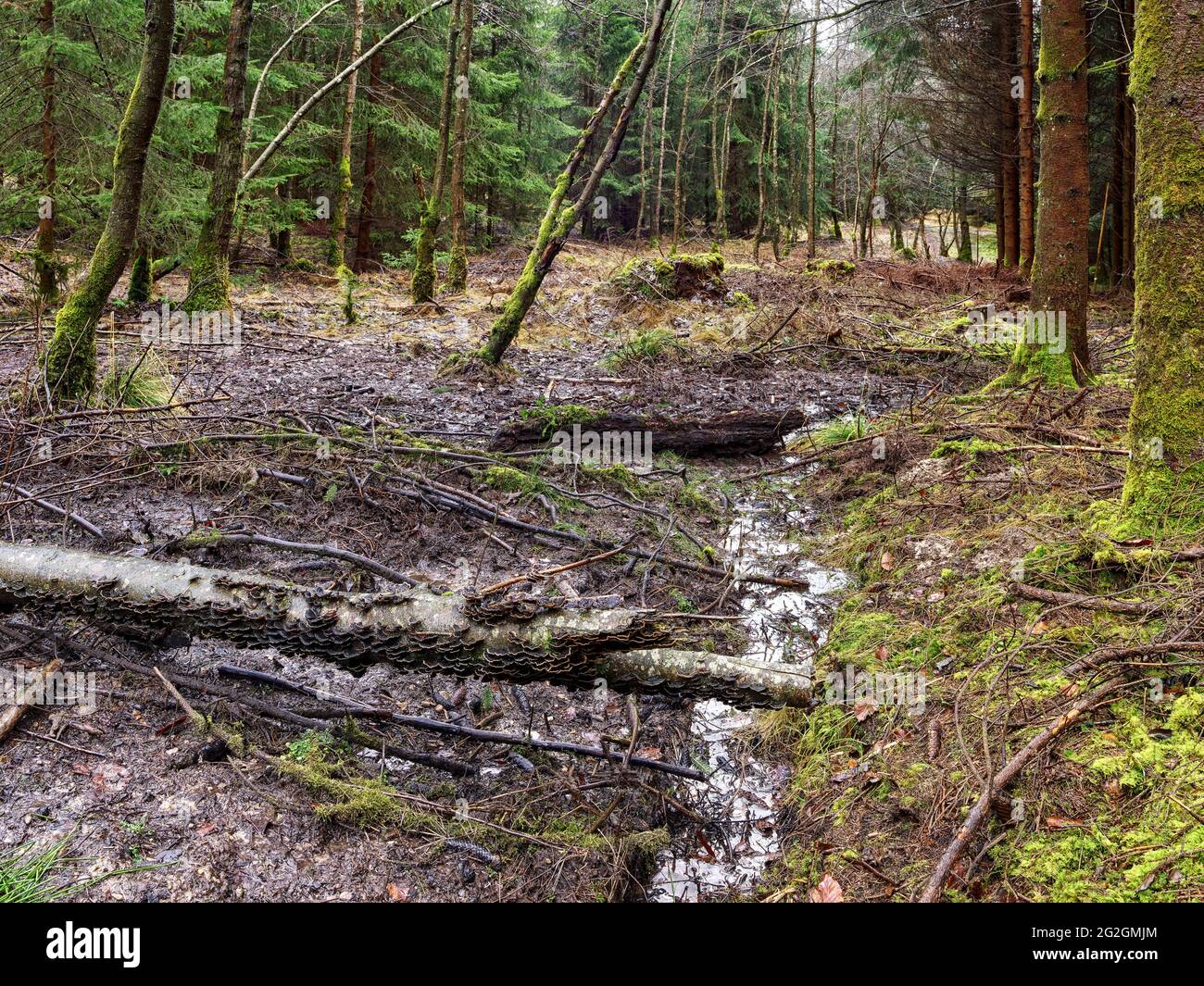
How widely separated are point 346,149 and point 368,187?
13.4 ft

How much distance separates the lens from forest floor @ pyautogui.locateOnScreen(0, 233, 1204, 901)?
269 cm

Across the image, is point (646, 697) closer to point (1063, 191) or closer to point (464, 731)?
point (464, 731)

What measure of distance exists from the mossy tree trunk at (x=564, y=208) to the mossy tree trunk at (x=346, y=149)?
6249 millimetres

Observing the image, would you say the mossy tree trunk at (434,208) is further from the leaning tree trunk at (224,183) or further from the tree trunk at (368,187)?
the tree trunk at (368,187)

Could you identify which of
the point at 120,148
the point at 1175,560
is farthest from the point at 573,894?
the point at 120,148

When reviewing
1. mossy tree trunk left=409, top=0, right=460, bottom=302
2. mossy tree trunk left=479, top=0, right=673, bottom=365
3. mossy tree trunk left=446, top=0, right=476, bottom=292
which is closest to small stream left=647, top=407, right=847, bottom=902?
mossy tree trunk left=479, top=0, right=673, bottom=365

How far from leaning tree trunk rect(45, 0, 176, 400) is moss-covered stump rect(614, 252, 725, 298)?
9541 millimetres

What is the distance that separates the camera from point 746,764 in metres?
3.86

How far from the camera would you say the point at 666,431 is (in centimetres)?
803

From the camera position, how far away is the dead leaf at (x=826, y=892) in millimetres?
2736

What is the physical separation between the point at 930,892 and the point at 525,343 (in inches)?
448

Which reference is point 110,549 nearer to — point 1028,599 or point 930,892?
point 930,892

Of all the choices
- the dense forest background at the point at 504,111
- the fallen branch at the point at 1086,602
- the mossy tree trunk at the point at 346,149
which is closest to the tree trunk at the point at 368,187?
the dense forest background at the point at 504,111

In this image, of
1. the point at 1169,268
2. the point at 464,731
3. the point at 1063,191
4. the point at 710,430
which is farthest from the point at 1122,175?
the point at 464,731
